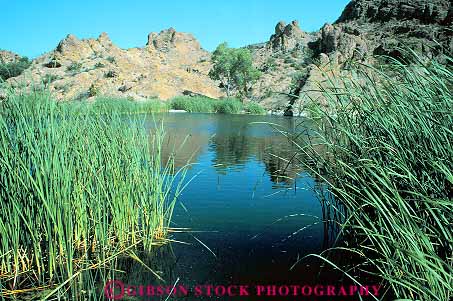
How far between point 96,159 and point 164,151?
693 centimetres

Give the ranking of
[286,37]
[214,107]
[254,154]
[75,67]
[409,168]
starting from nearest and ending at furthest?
[409,168], [254,154], [214,107], [75,67], [286,37]

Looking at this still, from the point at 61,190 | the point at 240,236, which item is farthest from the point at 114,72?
the point at 61,190

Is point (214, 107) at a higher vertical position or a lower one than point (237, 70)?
lower

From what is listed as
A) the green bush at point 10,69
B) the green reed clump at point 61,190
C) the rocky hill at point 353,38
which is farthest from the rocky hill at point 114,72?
the green reed clump at point 61,190

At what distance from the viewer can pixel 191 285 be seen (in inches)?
115

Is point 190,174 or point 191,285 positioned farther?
point 190,174

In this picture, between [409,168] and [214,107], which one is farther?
[214,107]

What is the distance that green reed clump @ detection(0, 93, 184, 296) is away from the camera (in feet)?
8.37

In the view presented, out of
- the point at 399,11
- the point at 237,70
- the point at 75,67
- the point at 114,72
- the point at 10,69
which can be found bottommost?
the point at 10,69

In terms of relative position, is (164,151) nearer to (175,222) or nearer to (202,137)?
(202,137)

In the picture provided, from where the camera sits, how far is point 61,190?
254cm

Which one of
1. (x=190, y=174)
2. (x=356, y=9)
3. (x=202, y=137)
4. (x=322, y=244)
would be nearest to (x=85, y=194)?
(x=322, y=244)

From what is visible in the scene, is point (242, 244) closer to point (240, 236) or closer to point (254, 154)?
point (240, 236)

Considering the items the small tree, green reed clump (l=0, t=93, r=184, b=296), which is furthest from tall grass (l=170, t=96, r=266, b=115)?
green reed clump (l=0, t=93, r=184, b=296)
